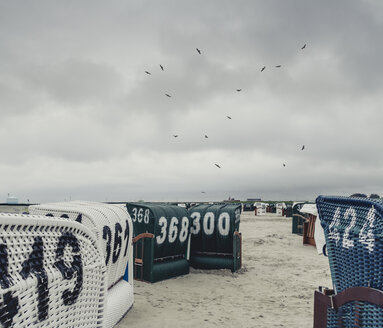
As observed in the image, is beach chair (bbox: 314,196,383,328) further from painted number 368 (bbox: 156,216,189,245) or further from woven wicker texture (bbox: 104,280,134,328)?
painted number 368 (bbox: 156,216,189,245)

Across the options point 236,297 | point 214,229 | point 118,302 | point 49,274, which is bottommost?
point 236,297

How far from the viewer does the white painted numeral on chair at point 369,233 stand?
2.59 m

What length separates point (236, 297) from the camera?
7.76 metres

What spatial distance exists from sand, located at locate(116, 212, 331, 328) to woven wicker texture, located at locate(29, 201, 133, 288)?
3.51 ft

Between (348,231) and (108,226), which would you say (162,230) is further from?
(348,231)

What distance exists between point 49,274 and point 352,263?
89.7 inches

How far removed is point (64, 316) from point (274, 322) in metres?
5.21

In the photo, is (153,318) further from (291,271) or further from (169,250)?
(291,271)

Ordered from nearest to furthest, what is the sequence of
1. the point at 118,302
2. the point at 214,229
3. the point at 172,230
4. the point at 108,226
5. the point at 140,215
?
the point at 108,226 < the point at 118,302 < the point at 140,215 < the point at 172,230 < the point at 214,229

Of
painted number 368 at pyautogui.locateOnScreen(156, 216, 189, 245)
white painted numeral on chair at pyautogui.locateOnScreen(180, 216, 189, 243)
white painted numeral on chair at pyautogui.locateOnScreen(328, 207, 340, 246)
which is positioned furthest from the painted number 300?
white painted numeral on chair at pyautogui.locateOnScreen(180, 216, 189, 243)

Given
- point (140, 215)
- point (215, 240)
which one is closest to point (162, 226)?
point (140, 215)

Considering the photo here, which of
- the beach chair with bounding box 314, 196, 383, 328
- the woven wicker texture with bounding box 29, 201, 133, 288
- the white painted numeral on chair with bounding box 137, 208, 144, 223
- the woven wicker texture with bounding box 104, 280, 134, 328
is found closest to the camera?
the beach chair with bounding box 314, 196, 383, 328

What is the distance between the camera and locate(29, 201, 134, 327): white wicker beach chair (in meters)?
4.64

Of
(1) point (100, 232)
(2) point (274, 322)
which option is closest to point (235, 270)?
(2) point (274, 322)
